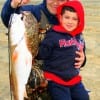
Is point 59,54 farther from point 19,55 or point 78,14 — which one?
point 19,55

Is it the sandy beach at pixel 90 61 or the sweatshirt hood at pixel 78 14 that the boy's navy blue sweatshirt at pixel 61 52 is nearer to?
the sweatshirt hood at pixel 78 14

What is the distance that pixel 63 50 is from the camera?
3.94m

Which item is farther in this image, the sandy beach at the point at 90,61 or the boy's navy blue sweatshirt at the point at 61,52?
the sandy beach at the point at 90,61

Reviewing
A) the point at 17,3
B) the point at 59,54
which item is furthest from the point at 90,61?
the point at 17,3

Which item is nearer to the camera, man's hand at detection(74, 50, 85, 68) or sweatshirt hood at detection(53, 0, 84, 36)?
sweatshirt hood at detection(53, 0, 84, 36)

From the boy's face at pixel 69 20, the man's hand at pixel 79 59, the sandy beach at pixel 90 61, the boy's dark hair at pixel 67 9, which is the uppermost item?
the boy's dark hair at pixel 67 9

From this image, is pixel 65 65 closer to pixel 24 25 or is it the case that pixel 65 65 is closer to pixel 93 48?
pixel 24 25

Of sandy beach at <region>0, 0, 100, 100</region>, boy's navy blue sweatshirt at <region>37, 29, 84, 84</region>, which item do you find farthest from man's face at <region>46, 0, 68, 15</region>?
sandy beach at <region>0, 0, 100, 100</region>

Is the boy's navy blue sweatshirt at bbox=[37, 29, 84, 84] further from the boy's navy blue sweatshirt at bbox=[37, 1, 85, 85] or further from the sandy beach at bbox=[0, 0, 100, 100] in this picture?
the sandy beach at bbox=[0, 0, 100, 100]

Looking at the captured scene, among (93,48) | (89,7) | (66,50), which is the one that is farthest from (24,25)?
(89,7)

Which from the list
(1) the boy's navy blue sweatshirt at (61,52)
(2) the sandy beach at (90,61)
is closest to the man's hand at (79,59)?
(1) the boy's navy blue sweatshirt at (61,52)

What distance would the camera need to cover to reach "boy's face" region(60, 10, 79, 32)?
153 inches

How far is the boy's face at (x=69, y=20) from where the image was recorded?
12.7 ft

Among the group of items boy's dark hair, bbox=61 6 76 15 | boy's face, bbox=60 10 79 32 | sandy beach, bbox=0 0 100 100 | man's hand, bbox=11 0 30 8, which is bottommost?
sandy beach, bbox=0 0 100 100
